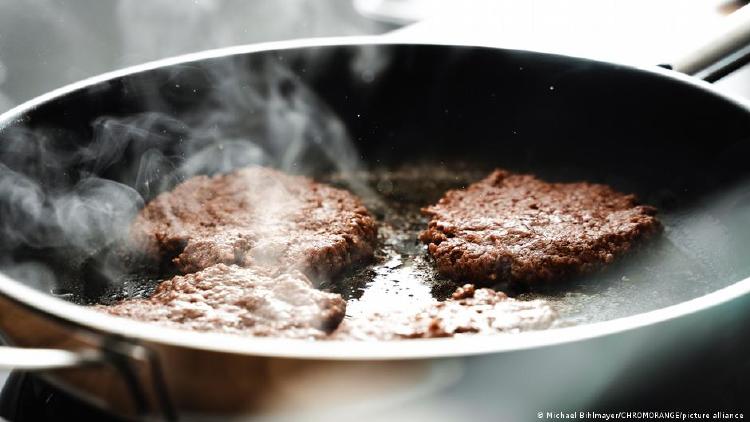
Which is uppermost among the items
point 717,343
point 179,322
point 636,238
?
point 636,238

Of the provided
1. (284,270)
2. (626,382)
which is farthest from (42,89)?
(626,382)

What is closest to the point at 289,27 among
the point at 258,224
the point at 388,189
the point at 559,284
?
the point at 388,189

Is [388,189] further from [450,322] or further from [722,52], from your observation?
[722,52]

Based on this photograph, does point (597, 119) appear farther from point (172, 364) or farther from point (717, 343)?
point (172, 364)

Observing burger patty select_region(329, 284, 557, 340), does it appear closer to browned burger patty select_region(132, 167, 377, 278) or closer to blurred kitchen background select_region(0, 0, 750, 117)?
browned burger patty select_region(132, 167, 377, 278)

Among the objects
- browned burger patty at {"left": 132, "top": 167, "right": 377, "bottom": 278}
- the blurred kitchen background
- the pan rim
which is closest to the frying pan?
the pan rim

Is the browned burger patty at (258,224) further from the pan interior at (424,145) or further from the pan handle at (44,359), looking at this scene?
the pan handle at (44,359)

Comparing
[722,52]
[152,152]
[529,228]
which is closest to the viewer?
[529,228]
